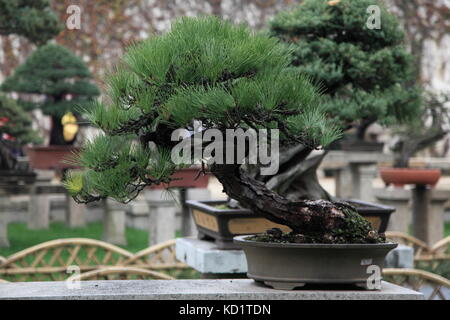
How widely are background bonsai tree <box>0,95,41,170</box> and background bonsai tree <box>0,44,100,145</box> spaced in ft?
1.70

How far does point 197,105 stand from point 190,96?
3 centimetres

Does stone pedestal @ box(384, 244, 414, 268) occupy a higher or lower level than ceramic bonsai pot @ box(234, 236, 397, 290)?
lower

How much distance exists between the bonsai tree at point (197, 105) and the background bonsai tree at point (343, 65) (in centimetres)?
123

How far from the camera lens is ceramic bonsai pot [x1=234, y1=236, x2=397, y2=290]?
2451 millimetres

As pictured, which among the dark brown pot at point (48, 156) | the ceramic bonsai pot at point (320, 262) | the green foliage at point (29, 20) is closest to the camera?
the ceramic bonsai pot at point (320, 262)

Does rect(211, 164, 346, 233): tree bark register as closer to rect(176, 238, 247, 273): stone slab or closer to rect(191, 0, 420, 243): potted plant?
rect(176, 238, 247, 273): stone slab

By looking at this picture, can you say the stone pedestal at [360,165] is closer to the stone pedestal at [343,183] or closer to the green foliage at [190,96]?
the stone pedestal at [343,183]

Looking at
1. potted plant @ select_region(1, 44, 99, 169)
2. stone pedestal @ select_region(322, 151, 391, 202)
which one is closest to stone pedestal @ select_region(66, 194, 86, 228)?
potted plant @ select_region(1, 44, 99, 169)

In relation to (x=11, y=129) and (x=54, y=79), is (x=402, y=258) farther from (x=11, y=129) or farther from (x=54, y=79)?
(x=54, y=79)

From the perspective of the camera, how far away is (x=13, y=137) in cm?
738

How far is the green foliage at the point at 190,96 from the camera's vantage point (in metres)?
2.35

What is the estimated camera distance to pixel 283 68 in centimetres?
249

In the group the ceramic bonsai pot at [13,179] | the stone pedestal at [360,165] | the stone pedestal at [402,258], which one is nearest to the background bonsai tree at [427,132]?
the stone pedestal at [360,165]

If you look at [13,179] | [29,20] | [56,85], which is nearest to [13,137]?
[13,179]
